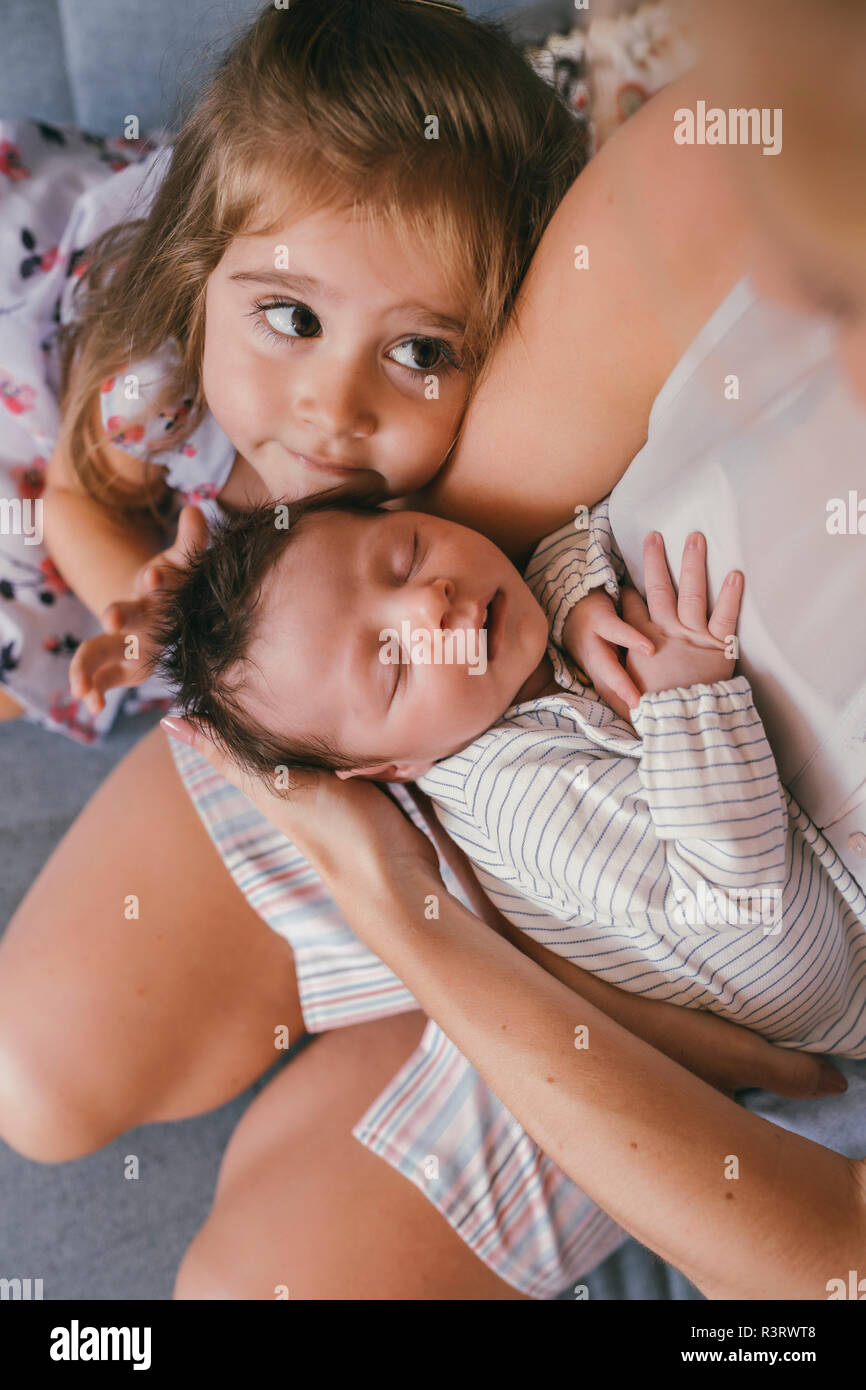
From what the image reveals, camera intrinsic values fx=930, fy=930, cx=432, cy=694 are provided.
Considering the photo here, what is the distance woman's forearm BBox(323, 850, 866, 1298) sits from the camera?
767mm

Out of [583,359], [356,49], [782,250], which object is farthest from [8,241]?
[782,250]

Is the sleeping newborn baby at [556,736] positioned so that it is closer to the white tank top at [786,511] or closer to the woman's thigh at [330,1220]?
the white tank top at [786,511]

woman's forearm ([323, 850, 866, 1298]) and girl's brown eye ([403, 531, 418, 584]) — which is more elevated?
girl's brown eye ([403, 531, 418, 584])

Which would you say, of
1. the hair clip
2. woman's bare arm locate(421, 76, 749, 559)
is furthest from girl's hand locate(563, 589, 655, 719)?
the hair clip

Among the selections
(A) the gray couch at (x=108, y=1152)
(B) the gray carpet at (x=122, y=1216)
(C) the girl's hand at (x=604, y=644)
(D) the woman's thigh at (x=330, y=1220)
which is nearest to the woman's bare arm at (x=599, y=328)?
(C) the girl's hand at (x=604, y=644)

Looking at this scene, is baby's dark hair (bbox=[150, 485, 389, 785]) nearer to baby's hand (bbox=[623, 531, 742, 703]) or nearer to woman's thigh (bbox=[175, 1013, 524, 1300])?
baby's hand (bbox=[623, 531, 742, 703])

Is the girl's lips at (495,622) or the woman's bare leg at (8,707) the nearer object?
the girl's lips at (495,622)

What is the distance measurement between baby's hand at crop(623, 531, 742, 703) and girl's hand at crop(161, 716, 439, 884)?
1.02 ft

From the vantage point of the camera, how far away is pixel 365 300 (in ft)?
3.03

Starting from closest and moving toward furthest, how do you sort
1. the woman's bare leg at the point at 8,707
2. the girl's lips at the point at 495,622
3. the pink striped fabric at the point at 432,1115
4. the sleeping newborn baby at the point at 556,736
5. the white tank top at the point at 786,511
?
1. the white tank top at the point at 786,511
2. the sleeping newborn baby at the point at 556,736
3. the girl's lips at the point at 495,622
4. the pink striped fabric at the point at 432,1115
5. the woman's bare leg at the point at 8,707

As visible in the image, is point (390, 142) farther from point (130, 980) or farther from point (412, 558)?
point (130, 980)

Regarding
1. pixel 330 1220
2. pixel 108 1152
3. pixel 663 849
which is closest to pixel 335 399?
pixel 663 849

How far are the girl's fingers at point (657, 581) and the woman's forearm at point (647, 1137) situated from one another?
1.24 ft

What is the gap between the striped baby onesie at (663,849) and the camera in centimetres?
86
